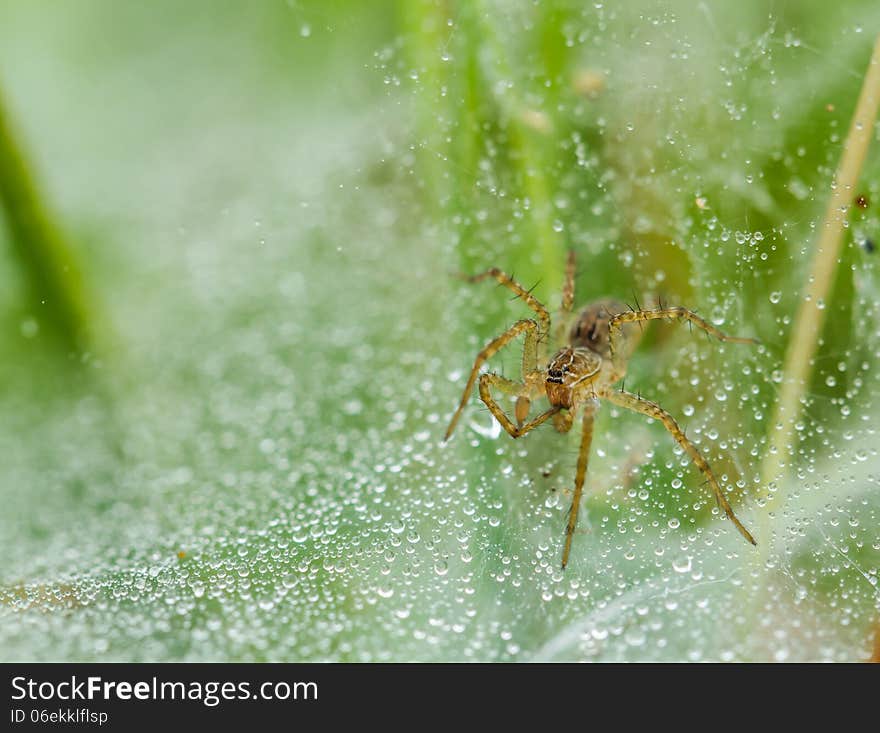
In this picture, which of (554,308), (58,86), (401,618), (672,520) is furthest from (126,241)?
(672,520)

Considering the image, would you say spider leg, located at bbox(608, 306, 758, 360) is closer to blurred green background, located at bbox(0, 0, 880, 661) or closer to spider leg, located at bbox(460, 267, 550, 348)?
blurred green background, located at bbox(0, 0, 880, 661)

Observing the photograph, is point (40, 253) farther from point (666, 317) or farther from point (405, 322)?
point (666, 317)

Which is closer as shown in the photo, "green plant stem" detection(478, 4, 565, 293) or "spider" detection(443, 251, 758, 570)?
"spider" detection(443, 251, 758, 570)

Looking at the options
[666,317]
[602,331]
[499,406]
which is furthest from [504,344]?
[666,317]

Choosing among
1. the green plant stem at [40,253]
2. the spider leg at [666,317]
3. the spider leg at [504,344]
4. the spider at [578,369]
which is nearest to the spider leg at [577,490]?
the spider at [578,369]

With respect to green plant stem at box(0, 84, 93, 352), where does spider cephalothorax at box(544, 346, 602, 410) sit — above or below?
below

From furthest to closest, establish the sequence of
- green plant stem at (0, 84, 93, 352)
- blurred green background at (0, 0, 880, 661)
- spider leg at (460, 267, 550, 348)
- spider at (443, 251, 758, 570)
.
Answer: green plant stem at (0, 84, 93, 352)
spider leg at (460, 267, 550, 348)
spider at (443, 251, 758, 570)
blurred green background at (0, 0, 880, 661)

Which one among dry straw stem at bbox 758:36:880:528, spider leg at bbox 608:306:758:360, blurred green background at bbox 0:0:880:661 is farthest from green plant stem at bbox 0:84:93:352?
dry straw stem at bbox 758:36:880:528

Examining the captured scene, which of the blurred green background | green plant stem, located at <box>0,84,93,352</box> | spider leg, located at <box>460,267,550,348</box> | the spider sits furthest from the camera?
green plant stem, located at <box>0,84,93,352</box>
